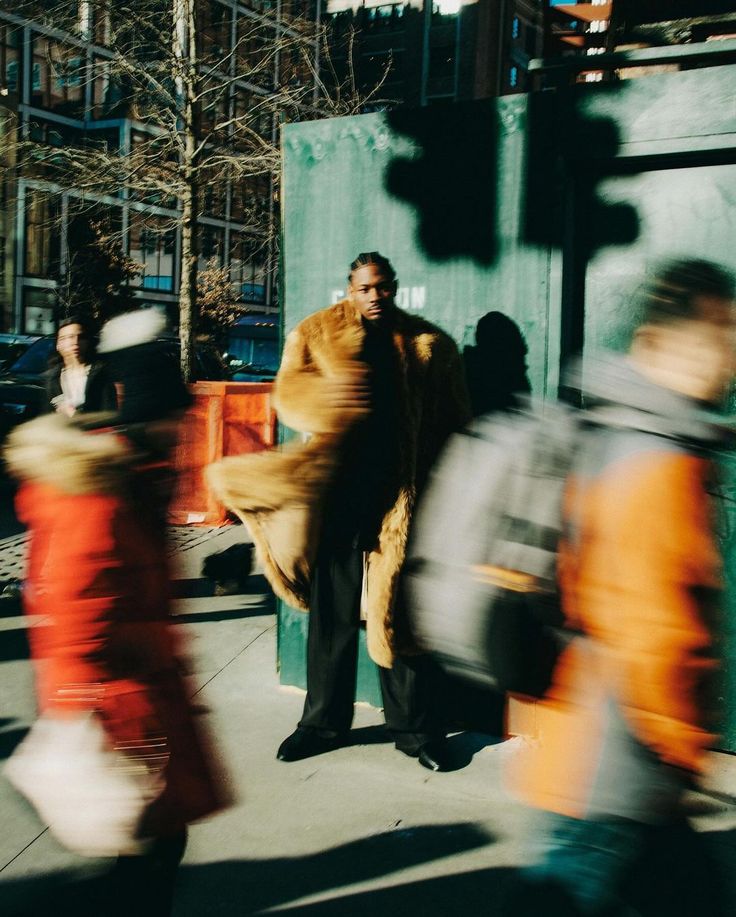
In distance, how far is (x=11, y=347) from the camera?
52.2 feet

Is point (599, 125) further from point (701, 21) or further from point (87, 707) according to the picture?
point (87, 707)

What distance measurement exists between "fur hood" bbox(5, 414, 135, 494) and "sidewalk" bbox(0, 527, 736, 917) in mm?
482

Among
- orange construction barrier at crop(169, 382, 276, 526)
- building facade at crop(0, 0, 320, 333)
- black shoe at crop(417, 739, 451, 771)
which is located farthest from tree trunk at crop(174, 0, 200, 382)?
black shoe at crop(417, 739, 451, 771)

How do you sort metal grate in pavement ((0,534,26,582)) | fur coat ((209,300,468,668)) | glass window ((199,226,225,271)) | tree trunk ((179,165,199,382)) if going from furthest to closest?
glass window ((199,226,225,271)), tree trunk ((179,165,199,382)), metal grate in pavement ((0,534,26,582)), fur coat ((209,300,468,668))

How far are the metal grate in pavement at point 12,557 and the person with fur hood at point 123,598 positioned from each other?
15.6ft

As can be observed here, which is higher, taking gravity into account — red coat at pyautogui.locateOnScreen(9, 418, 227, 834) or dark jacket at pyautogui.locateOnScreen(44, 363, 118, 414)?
dark jacket at pyautogui.locateOnScreen(44, 363, 118, 414)

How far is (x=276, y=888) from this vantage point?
3.01 metres

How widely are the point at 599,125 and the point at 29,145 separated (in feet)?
38.6

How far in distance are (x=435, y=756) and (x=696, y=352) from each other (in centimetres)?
247

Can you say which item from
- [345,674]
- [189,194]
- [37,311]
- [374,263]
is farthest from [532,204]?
[37,311]

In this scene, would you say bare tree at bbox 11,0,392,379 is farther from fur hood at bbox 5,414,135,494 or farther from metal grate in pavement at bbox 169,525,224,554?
fur hood at bbox 5,414,135,494

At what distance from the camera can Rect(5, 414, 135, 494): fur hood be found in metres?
2.20

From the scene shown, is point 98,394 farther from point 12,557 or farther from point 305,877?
point 12,557

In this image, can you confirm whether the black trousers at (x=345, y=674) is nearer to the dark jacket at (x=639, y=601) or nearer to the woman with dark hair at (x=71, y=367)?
the woman with dark hair at (x=71, y=367)
